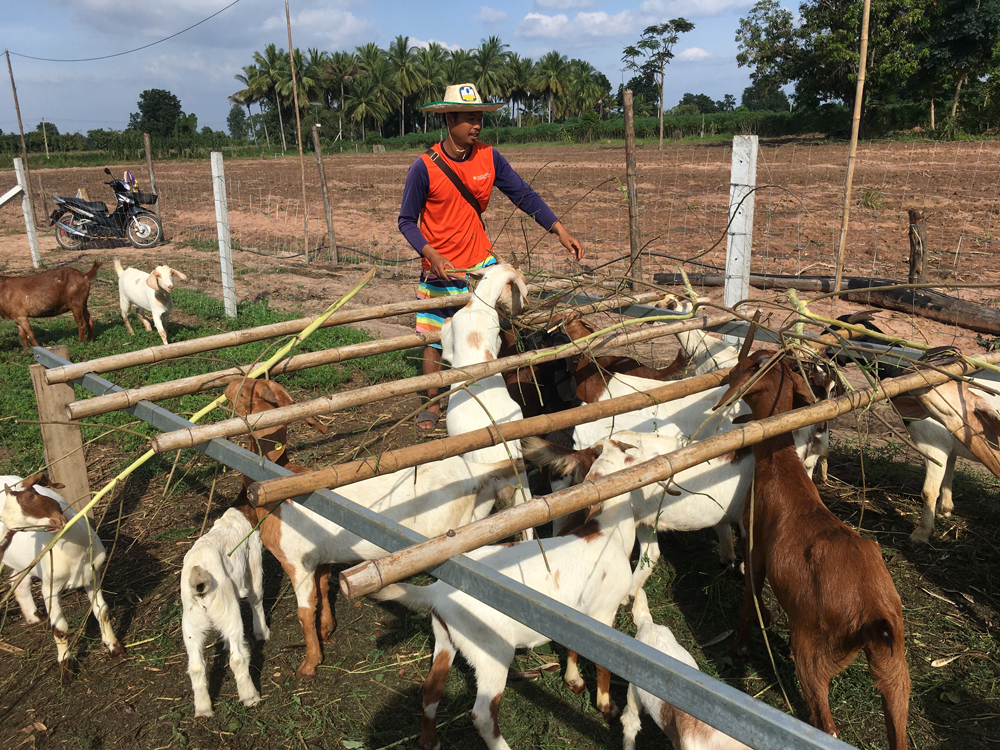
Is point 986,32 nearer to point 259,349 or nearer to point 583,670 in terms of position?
point 259,349

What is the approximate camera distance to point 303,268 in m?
12.6

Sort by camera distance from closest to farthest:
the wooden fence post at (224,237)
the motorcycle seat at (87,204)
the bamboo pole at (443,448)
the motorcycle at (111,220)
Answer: the bamboo pole at (443,448)
the wooden fence post at (224,237)
the motorcycle at (111,220)
the motorcycle seat at (87,204)

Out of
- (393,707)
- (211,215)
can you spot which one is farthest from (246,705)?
(211,215)

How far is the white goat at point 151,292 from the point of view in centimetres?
827

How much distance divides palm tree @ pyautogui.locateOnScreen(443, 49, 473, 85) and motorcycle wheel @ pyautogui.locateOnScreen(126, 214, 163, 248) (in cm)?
6040

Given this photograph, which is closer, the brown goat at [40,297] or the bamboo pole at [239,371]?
the bamboo pole at [239,371]

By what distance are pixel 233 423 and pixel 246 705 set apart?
4.35ft

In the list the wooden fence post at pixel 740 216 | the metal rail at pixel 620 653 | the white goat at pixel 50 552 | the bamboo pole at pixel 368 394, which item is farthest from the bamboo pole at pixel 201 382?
the wooden fence post at pixel 740 216

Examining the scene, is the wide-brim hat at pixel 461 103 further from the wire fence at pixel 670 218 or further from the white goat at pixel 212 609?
the white goat at pixel 212 609

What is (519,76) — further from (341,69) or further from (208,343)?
(208,343)

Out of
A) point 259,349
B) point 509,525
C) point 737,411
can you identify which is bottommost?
point 259,349

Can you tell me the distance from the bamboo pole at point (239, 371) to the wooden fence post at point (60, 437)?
1.22 feet

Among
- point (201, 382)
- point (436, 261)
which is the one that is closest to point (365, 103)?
point (436, 261)

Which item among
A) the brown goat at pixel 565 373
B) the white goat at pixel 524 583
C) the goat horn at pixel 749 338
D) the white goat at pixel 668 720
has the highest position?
the goat horn at pixel 749 338
